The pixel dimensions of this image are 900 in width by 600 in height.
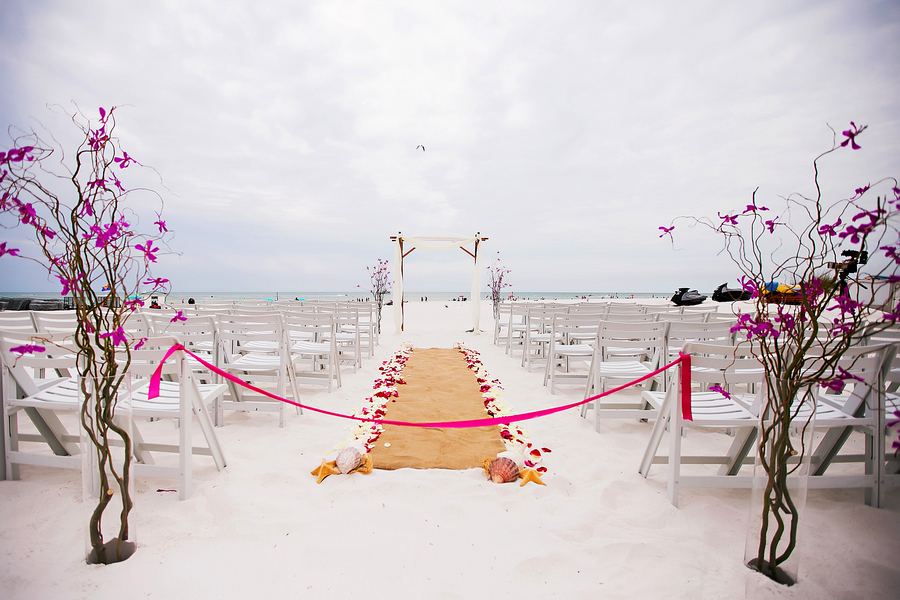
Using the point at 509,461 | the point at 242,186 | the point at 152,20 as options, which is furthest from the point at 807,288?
the point at 242,186

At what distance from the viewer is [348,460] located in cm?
228

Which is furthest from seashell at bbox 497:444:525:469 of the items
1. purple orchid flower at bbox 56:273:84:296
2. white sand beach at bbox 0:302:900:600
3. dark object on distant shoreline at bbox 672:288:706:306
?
dark object on distant shoreline at bbox 672:288:706:306

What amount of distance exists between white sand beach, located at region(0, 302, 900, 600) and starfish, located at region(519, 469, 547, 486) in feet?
0.13

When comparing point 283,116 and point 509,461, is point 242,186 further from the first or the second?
point 509,461

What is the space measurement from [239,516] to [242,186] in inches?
678

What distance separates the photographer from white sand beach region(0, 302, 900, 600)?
54.3 inches

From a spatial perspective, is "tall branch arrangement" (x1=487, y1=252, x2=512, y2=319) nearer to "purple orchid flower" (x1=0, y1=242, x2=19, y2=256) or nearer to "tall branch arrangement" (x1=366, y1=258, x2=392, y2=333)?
"tall branch arrangement" (x1=366, y1=258, x2=392, y2=333)

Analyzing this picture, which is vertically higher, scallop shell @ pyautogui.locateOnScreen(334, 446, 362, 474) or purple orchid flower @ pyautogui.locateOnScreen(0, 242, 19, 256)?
purple orchid flower @ pyautogui.locateOnScreen(0, 242, 19, 256)

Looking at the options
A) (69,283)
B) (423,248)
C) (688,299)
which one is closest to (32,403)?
(69,283)

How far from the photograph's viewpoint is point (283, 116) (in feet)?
34.6

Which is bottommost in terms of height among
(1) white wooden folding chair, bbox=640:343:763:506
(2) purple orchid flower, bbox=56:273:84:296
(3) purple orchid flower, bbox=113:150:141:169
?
(1) white wooden folding chair, bbox=640:343:763:506

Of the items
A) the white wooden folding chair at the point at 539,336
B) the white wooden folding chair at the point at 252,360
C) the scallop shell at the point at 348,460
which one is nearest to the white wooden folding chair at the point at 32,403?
the white wooden folding chair at the point at 252,360

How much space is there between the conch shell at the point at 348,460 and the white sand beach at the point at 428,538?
0.06m

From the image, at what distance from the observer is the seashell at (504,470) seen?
217 cm
